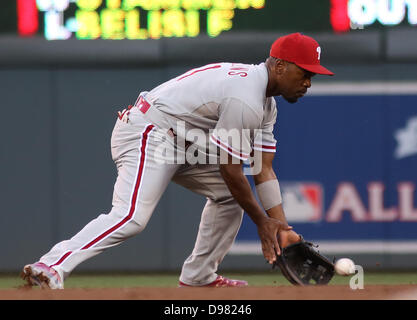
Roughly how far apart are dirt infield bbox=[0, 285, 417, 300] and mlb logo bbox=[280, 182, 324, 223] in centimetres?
253

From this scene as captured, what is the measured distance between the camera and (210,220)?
180 inches

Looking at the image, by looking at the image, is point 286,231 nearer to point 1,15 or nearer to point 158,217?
point 158,217

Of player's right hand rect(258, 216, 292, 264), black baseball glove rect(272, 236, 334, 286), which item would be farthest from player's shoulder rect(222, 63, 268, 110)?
black baseball glove rect(272, 236, 334, 286)

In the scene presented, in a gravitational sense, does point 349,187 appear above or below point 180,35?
below

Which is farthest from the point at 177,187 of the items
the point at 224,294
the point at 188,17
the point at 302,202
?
the point at 224,294

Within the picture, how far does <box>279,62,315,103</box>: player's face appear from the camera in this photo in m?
4.14

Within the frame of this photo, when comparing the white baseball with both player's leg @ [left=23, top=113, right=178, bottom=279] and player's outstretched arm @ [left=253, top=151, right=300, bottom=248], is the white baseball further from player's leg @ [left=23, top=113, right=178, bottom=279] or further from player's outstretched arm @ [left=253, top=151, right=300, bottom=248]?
player's leg @ [left=23, top=113, right=178, bottom=279]

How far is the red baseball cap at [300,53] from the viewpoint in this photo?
411 centimetres

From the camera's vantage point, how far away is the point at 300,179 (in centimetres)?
626

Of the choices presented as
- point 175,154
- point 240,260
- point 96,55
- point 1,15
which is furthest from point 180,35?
point 175,154
